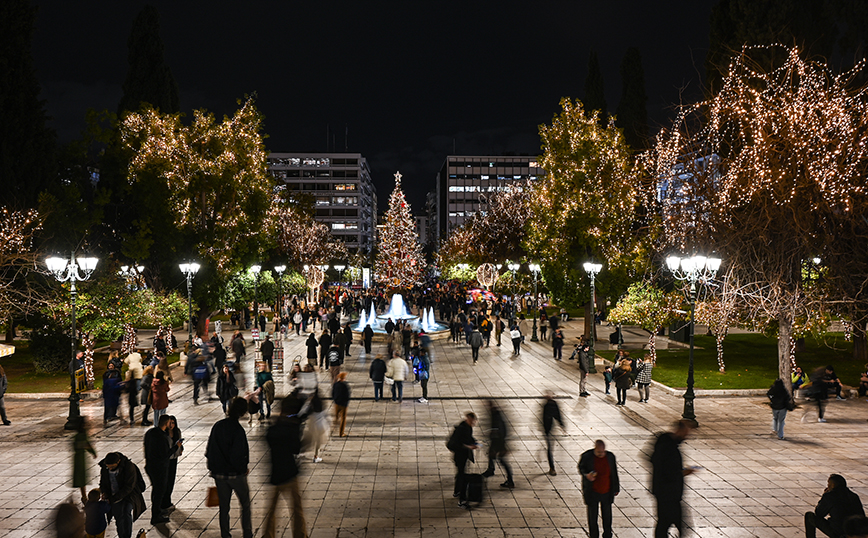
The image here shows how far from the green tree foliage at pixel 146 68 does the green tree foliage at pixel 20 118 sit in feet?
23.7

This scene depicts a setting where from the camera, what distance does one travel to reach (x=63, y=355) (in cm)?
2050

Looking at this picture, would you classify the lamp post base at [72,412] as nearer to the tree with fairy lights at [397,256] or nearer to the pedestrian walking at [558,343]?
the pedestrian walking at [558,343]

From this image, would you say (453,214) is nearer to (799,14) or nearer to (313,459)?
(799,14)

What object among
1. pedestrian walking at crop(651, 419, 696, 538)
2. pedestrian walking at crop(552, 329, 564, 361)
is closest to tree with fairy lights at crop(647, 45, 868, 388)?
pedestrian walking at crop(552, 329, 564, 361)

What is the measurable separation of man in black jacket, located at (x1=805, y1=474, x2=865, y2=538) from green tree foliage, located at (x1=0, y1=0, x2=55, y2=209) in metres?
31.3

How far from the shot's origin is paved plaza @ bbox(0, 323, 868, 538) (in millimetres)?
8242

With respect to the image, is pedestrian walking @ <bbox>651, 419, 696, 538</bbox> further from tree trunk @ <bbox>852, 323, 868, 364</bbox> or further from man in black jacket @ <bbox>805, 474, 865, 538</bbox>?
tree trunk @ <bbox>852, 323, 868, 364</bbox>

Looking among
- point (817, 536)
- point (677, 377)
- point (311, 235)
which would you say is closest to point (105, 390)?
point (817, 536)

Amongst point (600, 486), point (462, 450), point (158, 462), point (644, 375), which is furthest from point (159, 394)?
point (644, 375)

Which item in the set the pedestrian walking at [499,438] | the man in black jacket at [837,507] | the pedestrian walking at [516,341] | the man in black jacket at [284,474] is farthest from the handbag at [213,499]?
the pedestrian walking at [516,341]

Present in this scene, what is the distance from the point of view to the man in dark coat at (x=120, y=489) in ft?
22.9

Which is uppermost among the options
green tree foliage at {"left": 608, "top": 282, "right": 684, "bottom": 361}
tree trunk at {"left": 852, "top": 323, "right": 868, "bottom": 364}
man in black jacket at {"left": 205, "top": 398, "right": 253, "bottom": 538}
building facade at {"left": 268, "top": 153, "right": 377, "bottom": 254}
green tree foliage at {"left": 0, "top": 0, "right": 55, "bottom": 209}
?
building facade at {"left": 268, "top": 153, "right": 377, "bottom": 254}

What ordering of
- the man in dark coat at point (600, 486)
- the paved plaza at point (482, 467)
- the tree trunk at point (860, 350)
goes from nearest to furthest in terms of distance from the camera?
1. the man in dark coat at point (600, 486)
2. the paved plaza at point (482, 467)
3. the tree trunk at point (860, 350)

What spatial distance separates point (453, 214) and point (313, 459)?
441 feet
